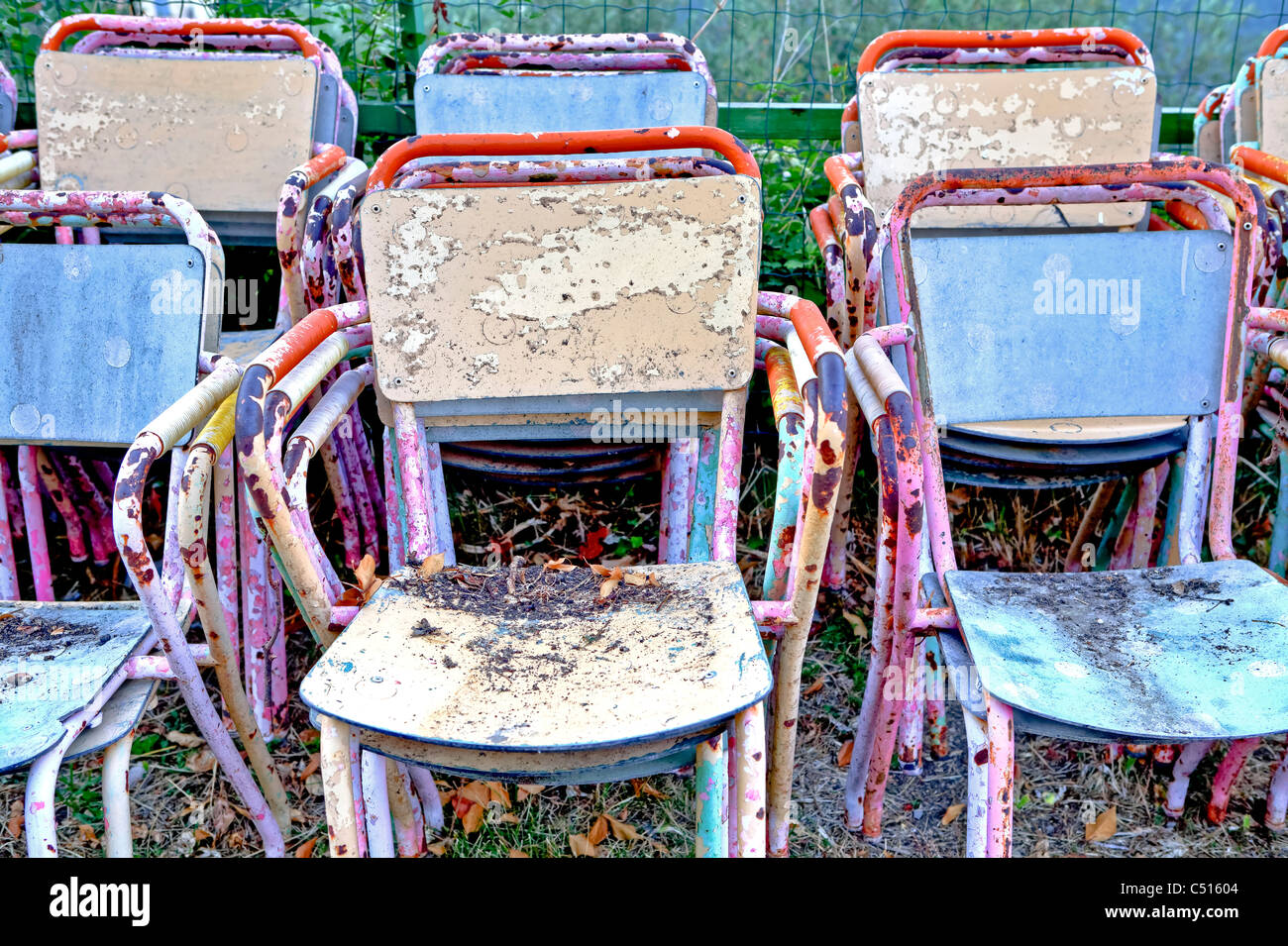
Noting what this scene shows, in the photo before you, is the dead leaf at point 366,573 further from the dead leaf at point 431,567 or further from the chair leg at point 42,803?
the chair leg at point 42,803

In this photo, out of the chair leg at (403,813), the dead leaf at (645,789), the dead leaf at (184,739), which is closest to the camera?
the chair leg at (403,813)

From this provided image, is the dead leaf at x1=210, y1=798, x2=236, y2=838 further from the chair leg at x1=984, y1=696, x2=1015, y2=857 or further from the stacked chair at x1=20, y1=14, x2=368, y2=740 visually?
the chair leg at x1=984, y1=696, x2=1015, y2=857

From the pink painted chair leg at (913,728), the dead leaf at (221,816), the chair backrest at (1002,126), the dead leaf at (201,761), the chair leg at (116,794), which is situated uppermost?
the chair backrest at (1002,126)

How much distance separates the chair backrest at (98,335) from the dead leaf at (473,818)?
92cm

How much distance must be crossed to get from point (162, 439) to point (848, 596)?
1.61 m

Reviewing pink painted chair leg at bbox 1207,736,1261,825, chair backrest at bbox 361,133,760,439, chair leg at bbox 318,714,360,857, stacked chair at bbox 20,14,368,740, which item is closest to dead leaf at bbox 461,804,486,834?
chair leg at bbox 318,714,360,857

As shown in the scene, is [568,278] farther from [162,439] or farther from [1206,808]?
[1206,808]

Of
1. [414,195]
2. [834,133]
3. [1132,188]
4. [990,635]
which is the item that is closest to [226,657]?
[414,195]

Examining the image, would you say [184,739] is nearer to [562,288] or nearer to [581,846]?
[581,846]

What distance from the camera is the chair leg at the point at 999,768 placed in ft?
4.32

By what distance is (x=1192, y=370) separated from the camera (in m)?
1.76

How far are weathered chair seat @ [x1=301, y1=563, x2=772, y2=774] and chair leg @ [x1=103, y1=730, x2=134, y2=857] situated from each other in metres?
0.39

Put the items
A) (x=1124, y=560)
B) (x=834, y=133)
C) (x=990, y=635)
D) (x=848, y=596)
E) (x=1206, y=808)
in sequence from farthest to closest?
1. (x=834, y=133)
2. (x=848, y=596)
3. (x=1124, y=560)
4. (x=1206, y=808)
5. (x=990, y=635)

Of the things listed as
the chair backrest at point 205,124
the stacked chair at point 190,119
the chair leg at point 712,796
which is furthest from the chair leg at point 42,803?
the chair backrest at point 205,124
